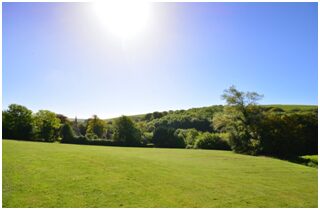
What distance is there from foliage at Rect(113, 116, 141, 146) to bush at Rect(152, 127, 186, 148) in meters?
3.77

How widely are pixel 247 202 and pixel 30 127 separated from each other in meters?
46.4

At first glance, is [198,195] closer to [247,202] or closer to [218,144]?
[247,202]

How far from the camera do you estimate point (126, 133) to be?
173 feet

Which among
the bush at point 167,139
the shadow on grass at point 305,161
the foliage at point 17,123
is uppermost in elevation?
the foliage at point 17,123

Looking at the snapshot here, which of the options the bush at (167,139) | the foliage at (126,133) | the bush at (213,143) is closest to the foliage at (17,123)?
the foliage at (126,133)

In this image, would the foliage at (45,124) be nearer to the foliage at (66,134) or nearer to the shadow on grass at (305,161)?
the foliage at (66,134)

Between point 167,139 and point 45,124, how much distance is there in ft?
78.0

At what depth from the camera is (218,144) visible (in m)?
45.0

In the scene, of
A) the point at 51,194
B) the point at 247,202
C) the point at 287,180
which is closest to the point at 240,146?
the point at 287,180

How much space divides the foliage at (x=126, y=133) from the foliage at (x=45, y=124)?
1304cm

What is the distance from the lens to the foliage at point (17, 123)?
47287 millimetres

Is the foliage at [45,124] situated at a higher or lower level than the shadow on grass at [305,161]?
higher

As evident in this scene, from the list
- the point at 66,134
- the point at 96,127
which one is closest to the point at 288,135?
the point at 66,134

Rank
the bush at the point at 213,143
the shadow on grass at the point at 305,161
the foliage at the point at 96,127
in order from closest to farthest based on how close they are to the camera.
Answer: the shadow on grass at the point at 305,161 → the bush at the point at 213,143 → the foliage at the point at 96,127
